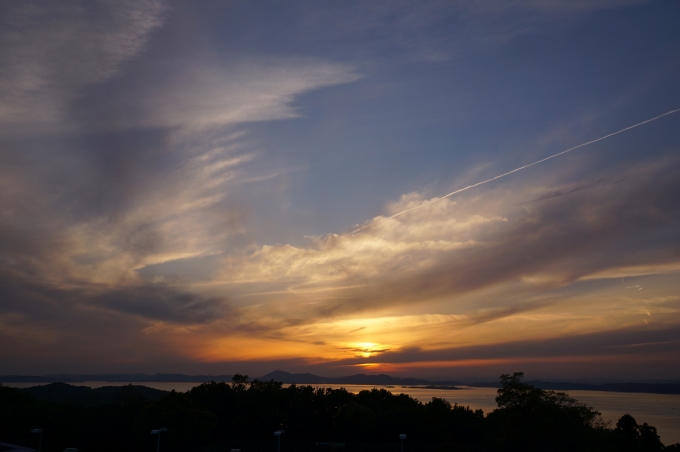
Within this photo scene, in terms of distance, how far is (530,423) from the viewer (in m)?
35.2

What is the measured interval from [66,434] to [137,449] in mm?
8169

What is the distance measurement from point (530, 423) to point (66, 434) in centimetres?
3710

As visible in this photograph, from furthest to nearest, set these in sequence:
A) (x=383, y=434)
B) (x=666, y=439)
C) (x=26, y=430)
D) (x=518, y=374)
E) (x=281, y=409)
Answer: (x=666, y=439)
(x=281, y=409)
(x=383, y=434)
(x=26, y=430)
(x=518, y=374)

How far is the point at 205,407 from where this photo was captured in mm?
46625

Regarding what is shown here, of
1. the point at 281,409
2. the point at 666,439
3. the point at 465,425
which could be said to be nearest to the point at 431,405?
the point at 465,425

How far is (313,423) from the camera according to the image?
47.3 metres

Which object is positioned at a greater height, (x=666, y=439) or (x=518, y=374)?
(x=518, y=374)

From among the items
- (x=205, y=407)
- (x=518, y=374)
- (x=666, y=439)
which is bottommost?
(x=666, y=439)

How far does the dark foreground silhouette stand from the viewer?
1391 inches

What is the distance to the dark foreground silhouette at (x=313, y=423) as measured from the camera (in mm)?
35344

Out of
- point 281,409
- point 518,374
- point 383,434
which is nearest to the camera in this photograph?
point 518,374

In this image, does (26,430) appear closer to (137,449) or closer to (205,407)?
(137,449)

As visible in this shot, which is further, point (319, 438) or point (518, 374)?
point (319, 438)

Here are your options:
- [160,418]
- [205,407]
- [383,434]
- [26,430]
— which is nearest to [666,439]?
[383,434]
